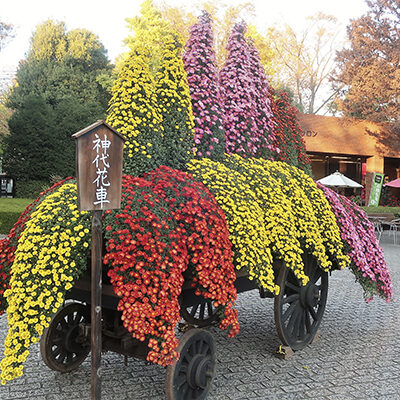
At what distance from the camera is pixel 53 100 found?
74.4 ft

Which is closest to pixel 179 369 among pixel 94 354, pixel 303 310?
pixel 94 354

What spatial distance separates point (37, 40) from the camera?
25016mm

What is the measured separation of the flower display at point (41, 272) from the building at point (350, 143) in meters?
18.2

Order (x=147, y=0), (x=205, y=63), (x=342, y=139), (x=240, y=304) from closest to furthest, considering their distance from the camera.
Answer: (x=205, y=63)
(x=240, y=304)
(x=147, y=0)
(x=342, y=139)

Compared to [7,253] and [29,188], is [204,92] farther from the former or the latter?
[29,188]

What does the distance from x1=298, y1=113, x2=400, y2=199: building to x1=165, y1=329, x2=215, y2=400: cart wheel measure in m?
17.9

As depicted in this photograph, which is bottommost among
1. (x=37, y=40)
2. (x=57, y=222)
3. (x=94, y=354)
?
(x=94, y=354)

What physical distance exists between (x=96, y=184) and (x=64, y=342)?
1669mm

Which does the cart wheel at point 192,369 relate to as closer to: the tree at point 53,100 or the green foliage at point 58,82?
the tree at point 53,100

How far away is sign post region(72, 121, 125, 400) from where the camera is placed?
2309mm

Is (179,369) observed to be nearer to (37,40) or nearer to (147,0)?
(147,0)

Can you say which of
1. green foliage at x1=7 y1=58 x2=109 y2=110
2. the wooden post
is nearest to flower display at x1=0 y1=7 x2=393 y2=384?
the wooden post

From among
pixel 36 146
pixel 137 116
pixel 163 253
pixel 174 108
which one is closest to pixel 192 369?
pixel 163 253

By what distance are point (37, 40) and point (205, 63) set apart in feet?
79.5
